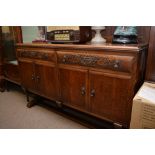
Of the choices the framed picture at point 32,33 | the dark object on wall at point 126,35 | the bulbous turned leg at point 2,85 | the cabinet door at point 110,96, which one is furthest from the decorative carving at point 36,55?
the bulbous turned leg at point 2,85

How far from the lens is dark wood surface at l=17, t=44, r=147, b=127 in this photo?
1070 mm

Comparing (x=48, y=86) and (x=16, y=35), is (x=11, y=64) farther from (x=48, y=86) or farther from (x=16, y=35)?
(x=48, y=86)

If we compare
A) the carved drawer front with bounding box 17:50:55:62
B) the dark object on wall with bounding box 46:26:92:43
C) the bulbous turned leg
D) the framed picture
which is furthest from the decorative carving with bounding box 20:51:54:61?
the bulbous turned leg

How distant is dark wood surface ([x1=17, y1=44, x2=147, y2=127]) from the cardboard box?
0.09m

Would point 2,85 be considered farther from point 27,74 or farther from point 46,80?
point 46,80

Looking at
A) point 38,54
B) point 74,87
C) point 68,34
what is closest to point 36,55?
point 38,54

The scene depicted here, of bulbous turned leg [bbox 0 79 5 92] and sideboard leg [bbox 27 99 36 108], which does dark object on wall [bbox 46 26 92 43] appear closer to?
sideboard leg [bbox 27 99 36 108]

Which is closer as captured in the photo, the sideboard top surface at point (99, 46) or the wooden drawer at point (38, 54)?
the sideboard top surface at point (99, 46)

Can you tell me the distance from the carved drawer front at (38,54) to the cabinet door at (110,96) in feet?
1.81

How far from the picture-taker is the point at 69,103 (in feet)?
5.10

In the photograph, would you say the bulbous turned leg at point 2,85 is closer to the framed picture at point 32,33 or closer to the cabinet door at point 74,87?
the framed picture at point 32,33

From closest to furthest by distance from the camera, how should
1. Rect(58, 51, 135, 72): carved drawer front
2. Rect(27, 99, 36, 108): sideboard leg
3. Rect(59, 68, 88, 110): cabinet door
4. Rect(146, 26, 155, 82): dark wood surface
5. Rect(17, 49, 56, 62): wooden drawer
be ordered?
Rect(58, 51, 135, 72): carved drawer front → Rect(146, 26, 155, 82): dark wood surface → Rect(59, 68, 88, 110): cabinet door → Rect(17, 49, 56, 62): wooden drawer → Rect(27, 99, 36, 108): sideboard leg

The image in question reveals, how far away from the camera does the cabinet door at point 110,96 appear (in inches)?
43.5

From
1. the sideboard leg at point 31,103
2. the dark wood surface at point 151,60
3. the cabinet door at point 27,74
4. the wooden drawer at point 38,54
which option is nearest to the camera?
the dark wood surface at point 151,60
